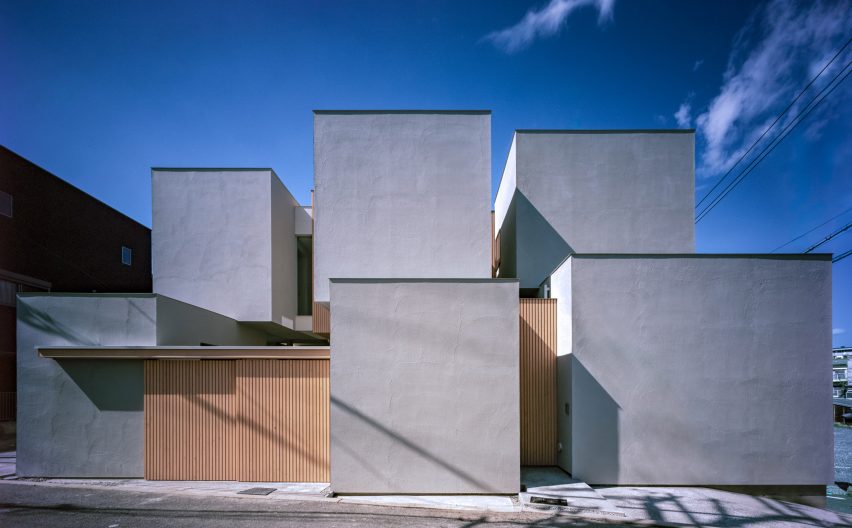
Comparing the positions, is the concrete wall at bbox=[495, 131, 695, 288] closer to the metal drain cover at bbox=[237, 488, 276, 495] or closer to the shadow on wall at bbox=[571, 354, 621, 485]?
the shadow on wall at bbox=[571, 354, 621, 485]

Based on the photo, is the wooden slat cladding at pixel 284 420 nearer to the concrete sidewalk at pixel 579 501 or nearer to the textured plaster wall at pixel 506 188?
the concrete sidewalk at pixel 579 501

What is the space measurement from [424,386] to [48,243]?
18551 mm

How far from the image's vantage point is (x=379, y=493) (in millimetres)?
7227

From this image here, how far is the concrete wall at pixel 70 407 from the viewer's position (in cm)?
797

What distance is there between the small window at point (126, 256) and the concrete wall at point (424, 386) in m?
20.5

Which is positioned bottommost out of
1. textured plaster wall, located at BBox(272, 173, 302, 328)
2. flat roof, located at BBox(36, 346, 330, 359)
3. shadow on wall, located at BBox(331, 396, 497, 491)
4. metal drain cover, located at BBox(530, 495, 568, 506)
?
metal drain cover, located at BBox(530, 495, 568, 506)

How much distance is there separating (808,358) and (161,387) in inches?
520

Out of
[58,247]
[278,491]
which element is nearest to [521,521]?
[278,491]

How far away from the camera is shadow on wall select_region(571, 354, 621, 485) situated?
768 centimetres

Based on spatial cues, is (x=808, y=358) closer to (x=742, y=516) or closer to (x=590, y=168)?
(x=742, y=516)

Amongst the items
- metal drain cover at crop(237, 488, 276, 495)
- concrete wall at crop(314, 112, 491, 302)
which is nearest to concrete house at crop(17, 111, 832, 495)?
metal drain cover at crop(237, 488, 276, 495)

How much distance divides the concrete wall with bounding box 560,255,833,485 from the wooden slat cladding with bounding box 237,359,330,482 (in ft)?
16.7

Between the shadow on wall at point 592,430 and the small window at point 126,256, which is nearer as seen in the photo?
the shadow on wall at point 592,430

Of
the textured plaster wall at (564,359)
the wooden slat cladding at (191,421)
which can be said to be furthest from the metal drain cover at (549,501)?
the wooden slat cladding at (191,421)
